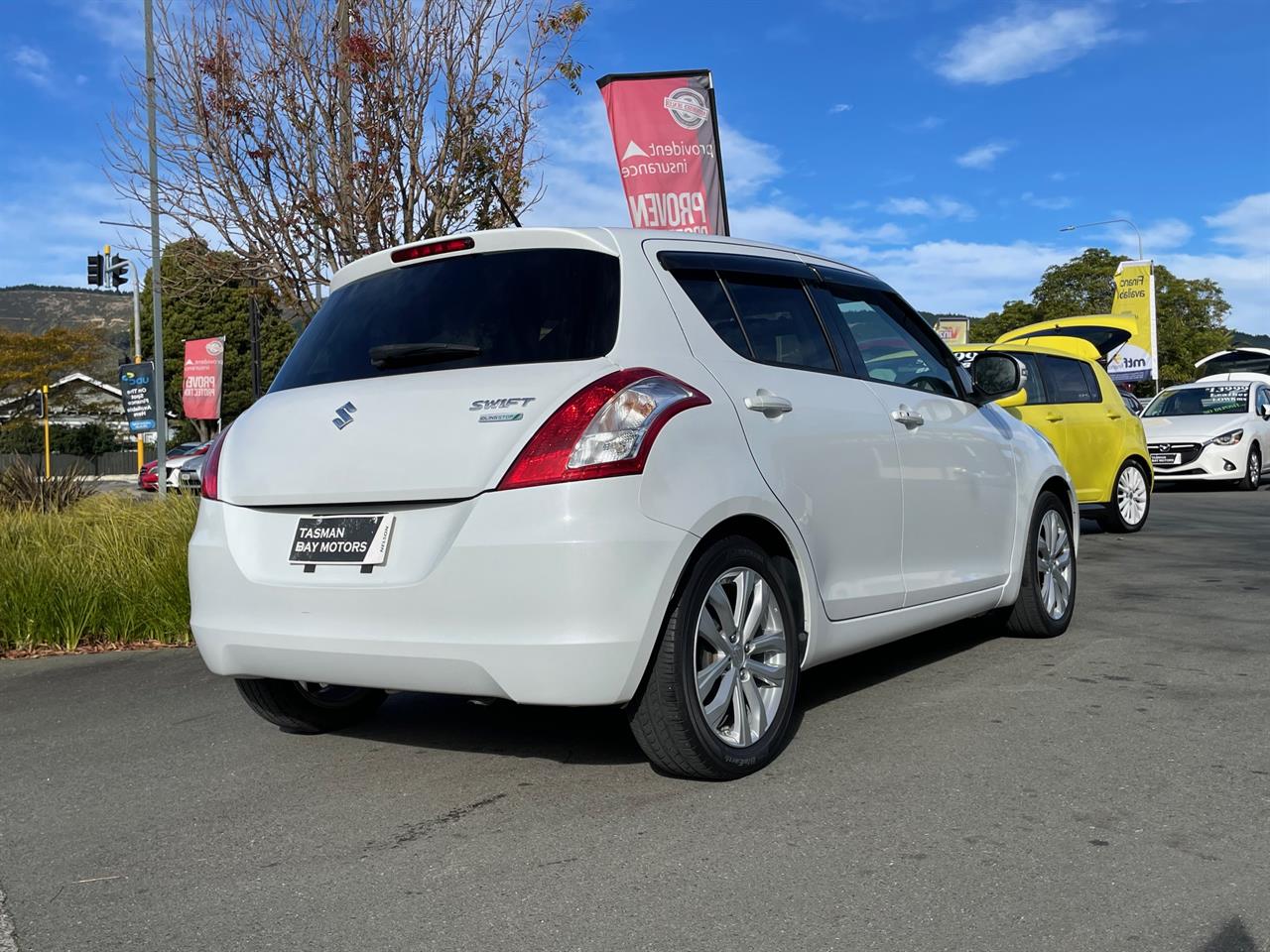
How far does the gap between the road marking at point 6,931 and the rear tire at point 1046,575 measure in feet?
15.1

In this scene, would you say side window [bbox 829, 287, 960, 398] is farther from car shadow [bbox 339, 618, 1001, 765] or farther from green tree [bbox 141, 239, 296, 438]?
green tree [bbox 141, 239, 296, 438]

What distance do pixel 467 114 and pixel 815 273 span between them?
6654mm

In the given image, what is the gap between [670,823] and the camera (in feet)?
12.3

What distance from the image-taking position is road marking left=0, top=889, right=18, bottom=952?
3.06m

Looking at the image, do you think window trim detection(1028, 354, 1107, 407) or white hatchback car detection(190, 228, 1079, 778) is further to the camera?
window trim detection(1028, 354, 1107, 407)

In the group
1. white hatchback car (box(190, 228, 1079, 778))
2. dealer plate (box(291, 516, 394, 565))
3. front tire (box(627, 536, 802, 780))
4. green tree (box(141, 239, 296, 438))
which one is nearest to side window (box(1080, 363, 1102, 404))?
white hatchback car (box(190, 228, 1079, 778))

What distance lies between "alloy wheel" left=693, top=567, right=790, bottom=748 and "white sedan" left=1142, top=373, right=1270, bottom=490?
52.2ft

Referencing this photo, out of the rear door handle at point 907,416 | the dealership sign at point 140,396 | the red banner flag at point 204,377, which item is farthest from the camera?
the dealership sign at point 140,396

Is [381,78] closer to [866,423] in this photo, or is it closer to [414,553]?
[866,423]

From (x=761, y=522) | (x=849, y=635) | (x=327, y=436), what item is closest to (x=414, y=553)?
(x=327, y=436)

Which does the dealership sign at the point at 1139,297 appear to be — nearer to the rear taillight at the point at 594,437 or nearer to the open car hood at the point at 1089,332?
the open car hood at the point at 1089,332

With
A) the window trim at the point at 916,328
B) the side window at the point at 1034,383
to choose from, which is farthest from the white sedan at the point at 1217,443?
the window trim at the point at 916,328

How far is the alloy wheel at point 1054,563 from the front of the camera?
21.3 feet

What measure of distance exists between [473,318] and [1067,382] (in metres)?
9.08
